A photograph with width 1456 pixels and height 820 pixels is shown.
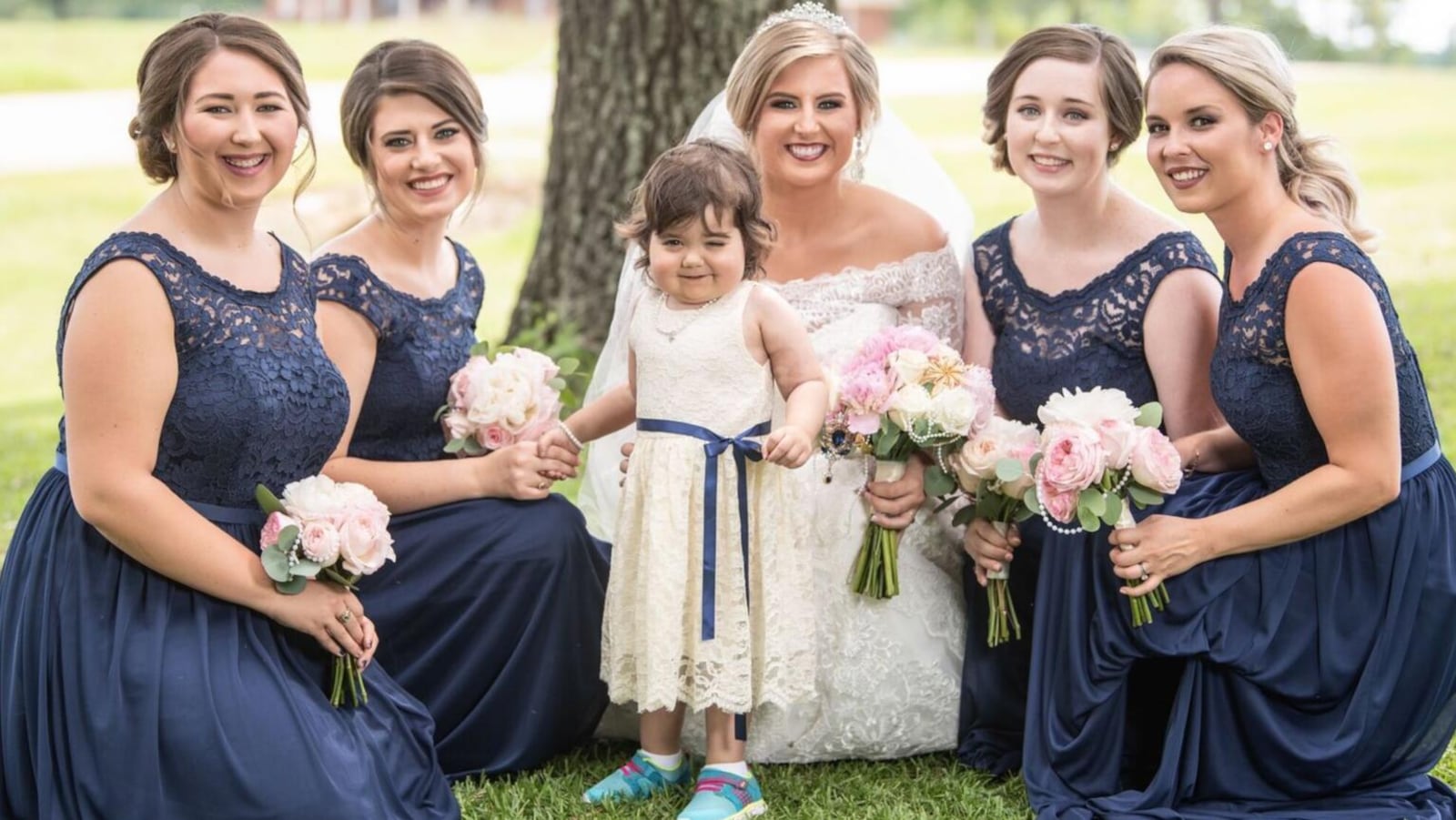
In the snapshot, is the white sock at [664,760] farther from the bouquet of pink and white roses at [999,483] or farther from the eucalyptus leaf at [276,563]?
the eucalyptus leaf at [276,563]

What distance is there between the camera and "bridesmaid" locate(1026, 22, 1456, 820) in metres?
3.86

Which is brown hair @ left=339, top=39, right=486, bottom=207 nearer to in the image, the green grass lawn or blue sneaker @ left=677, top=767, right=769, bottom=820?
the green grass lawn

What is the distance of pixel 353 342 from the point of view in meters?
4.25

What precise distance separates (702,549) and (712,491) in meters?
0.15

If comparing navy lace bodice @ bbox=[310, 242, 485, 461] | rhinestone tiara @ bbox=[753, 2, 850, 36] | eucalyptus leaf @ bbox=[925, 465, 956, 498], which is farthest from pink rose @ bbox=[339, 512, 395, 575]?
rhinestone tiara @ bbox=[753, 2, 850, 36]

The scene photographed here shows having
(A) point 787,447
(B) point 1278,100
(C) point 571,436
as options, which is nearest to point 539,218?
(C) point 571,436

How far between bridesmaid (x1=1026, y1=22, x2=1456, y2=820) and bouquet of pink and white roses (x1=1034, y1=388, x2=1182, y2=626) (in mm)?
141

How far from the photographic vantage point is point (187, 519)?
11.5 feet

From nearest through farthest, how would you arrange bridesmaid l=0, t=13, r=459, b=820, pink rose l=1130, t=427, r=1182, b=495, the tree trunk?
bridesmaid l=0, t=13, r=459, b=820, pink rose l=1130, t=427, r=1182, b=495, the tree trunk

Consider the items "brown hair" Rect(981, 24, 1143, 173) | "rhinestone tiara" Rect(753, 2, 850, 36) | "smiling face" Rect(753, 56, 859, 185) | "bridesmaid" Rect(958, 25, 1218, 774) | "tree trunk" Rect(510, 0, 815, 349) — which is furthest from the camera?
"tree trunk" Rect(510, 0, 815, 349)

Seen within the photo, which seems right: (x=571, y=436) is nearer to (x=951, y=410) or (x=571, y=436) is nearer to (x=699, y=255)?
(x=699, y=255)

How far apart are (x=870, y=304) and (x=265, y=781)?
89.2 inches

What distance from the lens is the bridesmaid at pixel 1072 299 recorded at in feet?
14.3

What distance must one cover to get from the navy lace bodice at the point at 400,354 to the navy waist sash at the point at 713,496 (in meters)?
0.75
